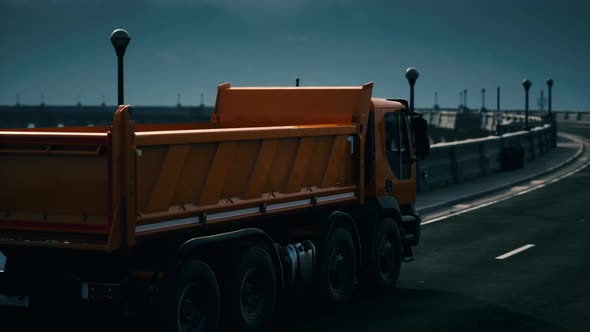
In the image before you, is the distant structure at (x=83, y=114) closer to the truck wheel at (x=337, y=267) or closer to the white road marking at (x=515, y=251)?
the white road marking at (x=515, y=251)

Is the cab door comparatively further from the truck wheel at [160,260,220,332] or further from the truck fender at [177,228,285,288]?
the truck wheel at [160,260,220,332]

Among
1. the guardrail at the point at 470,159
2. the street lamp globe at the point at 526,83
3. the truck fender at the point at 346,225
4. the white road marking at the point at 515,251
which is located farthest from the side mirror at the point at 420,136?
the street lamp globe at the point at 526,83

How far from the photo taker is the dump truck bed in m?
9.82

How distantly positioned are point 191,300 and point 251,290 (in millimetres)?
1303

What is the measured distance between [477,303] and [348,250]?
185cm

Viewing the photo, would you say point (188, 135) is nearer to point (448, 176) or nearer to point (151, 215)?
point (151, 215)

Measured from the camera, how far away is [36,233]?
10320 millimetres

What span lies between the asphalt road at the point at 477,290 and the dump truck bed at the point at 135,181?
3.46 ft

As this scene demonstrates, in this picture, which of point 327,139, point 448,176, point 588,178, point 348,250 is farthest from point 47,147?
point 588,178

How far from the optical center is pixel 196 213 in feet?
35.5

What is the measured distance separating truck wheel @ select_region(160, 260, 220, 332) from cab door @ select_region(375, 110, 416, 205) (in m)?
4.40

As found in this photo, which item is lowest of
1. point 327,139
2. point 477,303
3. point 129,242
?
point 477,303

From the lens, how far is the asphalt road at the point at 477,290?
1249 centimetres

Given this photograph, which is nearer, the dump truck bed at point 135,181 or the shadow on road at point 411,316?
the dump truck bed at point 135,181
